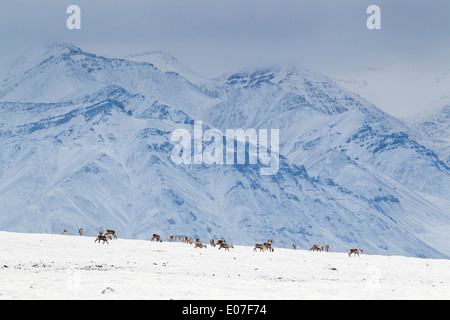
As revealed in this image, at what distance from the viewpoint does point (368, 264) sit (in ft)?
218

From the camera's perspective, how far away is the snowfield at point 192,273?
40.9 meters

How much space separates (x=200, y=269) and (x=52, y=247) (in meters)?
16.4

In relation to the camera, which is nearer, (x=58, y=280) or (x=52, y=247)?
(x=58, y=280)

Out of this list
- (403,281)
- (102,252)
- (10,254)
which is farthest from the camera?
(102,252)

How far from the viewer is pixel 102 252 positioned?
6588 centimetres

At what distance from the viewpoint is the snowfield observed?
40875 millimetres

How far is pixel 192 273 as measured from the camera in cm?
5309
